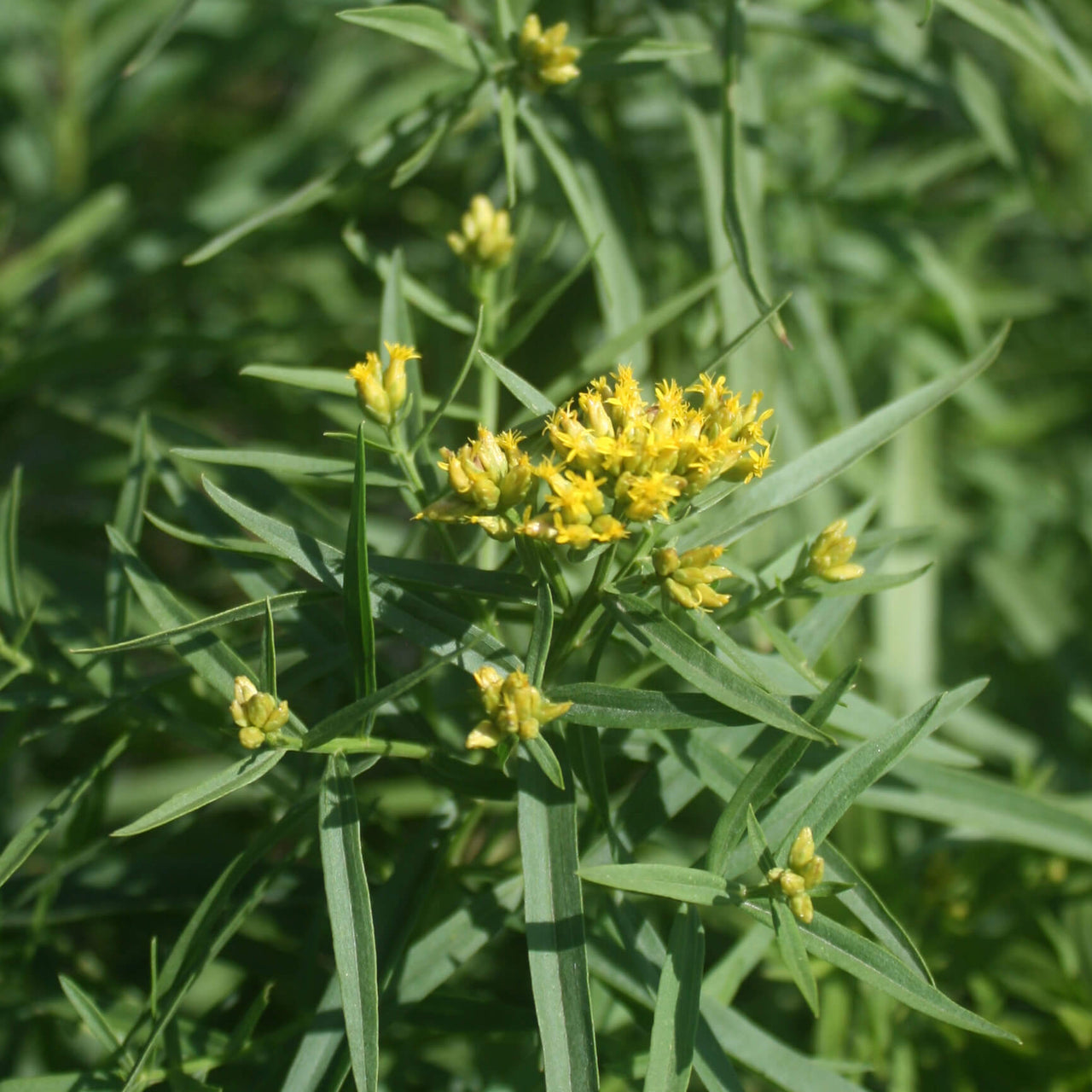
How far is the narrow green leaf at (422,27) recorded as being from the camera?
122cm

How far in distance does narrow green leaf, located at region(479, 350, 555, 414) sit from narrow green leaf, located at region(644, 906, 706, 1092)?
1.67 ft

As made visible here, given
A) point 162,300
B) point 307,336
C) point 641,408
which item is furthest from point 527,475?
point 162,300

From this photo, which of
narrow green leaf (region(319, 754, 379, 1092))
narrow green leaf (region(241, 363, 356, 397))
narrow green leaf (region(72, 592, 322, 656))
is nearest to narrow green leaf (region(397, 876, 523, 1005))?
narrow green leaf (region(319, 754, 379, 1092))

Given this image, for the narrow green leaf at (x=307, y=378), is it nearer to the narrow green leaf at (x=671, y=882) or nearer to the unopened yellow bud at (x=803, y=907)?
the narrow green leaf at (x=671, y=882)

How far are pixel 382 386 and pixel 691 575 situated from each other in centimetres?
38

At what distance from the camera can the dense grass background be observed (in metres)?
1.39

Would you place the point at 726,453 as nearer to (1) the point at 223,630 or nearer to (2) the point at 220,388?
(1) the point at 223,630

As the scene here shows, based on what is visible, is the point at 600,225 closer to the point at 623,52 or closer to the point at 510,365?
the point at 623,52

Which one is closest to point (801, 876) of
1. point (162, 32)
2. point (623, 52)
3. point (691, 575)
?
point (691, 575)

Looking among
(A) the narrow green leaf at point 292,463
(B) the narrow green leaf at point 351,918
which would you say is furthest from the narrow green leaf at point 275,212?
(B) the narrow green leaf at point 351,918

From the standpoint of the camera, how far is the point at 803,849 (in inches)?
36.4

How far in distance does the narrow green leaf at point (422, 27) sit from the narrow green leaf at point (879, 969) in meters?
1.05

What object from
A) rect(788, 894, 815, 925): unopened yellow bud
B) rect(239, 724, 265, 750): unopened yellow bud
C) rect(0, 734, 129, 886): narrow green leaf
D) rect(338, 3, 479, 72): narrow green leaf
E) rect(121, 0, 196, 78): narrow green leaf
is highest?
rect(121, 0, 196, 78): narrow green leaf

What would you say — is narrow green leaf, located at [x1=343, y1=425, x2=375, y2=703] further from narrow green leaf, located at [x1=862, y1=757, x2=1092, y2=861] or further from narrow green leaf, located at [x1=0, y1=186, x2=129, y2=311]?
narrow green leaf, located at [x1=0, y1=186, x2=129, y2=311]
